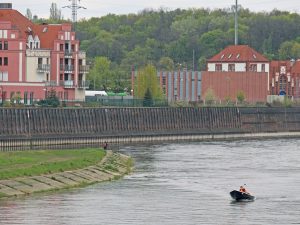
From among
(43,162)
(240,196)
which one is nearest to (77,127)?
(43,162)

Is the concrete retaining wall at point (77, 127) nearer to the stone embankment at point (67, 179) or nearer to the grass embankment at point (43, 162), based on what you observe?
the grass embankment at point (43, 162)

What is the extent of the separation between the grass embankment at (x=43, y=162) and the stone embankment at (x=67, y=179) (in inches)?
28.8

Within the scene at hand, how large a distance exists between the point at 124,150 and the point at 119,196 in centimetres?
6166

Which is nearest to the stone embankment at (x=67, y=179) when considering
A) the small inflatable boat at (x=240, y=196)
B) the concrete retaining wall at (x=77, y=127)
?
the small inflatable boat at (x=240, y=196)

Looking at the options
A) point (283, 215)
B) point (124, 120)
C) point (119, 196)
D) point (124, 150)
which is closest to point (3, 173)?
point (119, 196)

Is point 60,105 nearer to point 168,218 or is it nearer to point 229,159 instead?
point 229,159

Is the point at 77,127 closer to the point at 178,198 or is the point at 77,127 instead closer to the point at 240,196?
the point at 178,198

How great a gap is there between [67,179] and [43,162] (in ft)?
21.4

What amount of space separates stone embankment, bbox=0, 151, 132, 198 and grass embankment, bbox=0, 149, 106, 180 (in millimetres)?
732

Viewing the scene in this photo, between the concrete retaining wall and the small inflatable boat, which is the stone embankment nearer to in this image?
the small inflatable boat

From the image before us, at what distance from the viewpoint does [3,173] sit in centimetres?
10631

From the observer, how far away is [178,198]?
10469 cm

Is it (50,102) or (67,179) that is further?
(50,102)

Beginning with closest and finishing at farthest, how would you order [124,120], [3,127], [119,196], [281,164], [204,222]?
1. [204,222]
2. [119,196]
3. [281,164]
4. [3,127]
5. [124,120]
